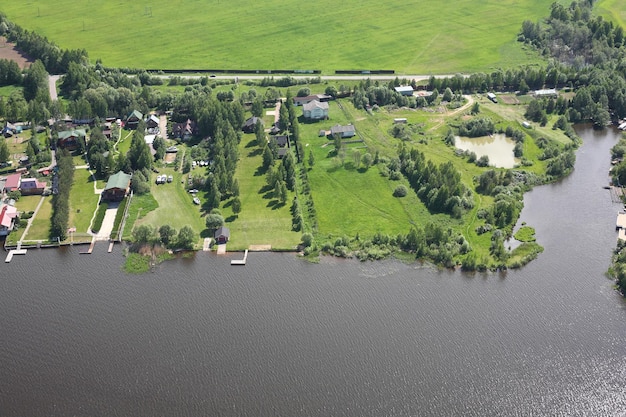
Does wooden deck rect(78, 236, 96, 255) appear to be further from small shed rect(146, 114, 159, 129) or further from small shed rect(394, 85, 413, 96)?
small shed rect(394, 85, 413, 96)

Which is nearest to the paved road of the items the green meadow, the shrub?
the shrub

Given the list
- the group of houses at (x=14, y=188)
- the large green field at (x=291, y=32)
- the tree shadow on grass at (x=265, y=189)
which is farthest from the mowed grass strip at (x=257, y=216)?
the large green field at (x=291, y=32)

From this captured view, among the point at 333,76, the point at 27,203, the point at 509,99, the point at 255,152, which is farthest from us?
the point at 333,76

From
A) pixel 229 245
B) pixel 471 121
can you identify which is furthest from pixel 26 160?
pixel 471 121

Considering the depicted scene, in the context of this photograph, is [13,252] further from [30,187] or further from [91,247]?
[30,187]

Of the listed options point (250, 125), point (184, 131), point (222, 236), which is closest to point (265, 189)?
point (222, 236)

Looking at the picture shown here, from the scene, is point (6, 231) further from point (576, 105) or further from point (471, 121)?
point (576, 105)

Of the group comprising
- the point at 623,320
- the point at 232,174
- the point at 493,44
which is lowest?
the point at 623,320
